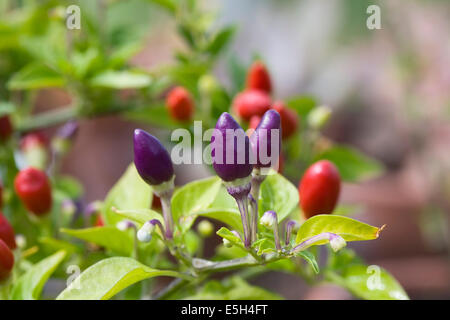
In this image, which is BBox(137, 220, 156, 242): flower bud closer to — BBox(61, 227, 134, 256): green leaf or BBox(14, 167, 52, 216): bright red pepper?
BBox(61, 227, 134, 256): green leaf

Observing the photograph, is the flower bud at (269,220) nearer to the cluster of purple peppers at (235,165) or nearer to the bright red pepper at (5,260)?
the cluster of purple peppers at (235,165)

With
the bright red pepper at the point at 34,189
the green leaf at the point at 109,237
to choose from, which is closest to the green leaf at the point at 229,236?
the green leaf at the point at 109,237

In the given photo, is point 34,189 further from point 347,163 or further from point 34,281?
point 347,163

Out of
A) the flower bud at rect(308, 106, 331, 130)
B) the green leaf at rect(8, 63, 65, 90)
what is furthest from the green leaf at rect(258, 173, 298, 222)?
the green leaf at rect(8, 63, 65, 90)

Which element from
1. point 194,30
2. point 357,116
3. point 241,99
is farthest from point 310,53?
point 241,99

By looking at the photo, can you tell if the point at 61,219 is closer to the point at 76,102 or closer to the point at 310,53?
the point at 76,102
